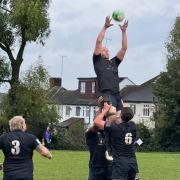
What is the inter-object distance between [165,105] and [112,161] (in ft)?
198

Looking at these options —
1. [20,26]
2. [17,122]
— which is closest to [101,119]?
→ [17,122]

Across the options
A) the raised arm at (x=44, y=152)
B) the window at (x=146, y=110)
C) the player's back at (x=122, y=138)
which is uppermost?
the window at (x=146, y=110)

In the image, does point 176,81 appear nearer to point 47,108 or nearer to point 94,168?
point 47,108

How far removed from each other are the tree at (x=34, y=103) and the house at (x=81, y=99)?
34974 mm

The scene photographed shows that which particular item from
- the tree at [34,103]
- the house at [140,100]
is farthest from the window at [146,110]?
the tree at [34,103]

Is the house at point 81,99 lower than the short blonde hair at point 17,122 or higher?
higher

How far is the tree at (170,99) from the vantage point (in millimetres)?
71500

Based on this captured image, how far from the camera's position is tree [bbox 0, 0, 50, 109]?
55312 millimetres

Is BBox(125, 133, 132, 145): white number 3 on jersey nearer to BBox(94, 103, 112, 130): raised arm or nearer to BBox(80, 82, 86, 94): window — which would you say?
BBox(94, 103, 112, 130): raised arm

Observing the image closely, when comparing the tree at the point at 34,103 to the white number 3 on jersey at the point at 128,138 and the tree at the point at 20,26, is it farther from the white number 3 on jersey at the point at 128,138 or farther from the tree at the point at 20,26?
the white number 3 on jersey at the point at 128,138

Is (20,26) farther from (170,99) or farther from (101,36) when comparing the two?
(101,36)

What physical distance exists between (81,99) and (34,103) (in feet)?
147

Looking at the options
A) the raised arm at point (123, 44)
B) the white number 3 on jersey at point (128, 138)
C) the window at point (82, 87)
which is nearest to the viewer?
the white number 3 on jersey at point (128, 138)

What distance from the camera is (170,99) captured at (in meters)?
71.8
